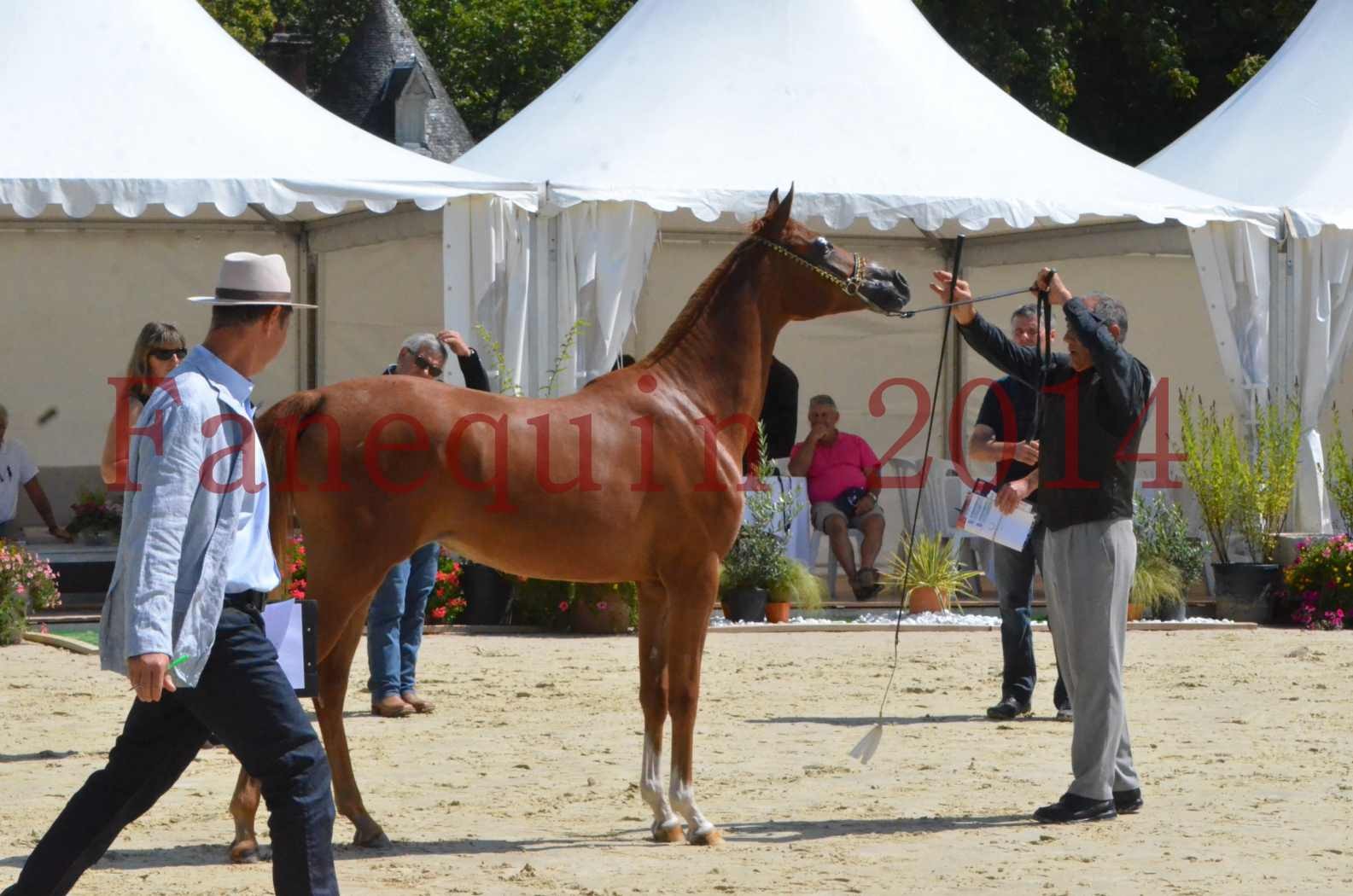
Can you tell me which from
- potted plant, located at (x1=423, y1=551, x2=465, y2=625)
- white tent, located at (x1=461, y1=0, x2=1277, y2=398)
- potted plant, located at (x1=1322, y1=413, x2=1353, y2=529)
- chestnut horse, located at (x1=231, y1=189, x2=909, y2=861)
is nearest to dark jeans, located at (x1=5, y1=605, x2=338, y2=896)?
chestnut horse, located at (x1=231, y1=189, x2=909, y2=861)

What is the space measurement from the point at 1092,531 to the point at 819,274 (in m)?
1.19

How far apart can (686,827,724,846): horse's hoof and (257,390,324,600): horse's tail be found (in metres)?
1.40

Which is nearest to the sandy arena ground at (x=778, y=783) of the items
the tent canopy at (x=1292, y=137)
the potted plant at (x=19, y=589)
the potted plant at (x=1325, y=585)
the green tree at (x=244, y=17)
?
the potted plant at (x=19, y=589)

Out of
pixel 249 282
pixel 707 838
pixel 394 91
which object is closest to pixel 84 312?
pixel 707 838

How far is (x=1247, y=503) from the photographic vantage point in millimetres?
12312

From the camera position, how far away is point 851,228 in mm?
14719

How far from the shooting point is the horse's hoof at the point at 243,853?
523 centimetres

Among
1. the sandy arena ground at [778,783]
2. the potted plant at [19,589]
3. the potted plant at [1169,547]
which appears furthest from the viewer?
the potted plant at [1169,547]

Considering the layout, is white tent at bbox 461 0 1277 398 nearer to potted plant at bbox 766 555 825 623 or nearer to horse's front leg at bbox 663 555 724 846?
potted plant at bbox 766 555 825 623

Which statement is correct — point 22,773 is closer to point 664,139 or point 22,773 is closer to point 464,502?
point 464,502

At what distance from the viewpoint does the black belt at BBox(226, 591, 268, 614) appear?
4004 millimetres

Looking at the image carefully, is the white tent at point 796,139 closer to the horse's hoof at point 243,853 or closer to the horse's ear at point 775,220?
the horse's ear at point 775,220

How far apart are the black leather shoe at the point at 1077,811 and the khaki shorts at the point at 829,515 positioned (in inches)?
275

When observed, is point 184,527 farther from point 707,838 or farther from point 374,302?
point 374,302
